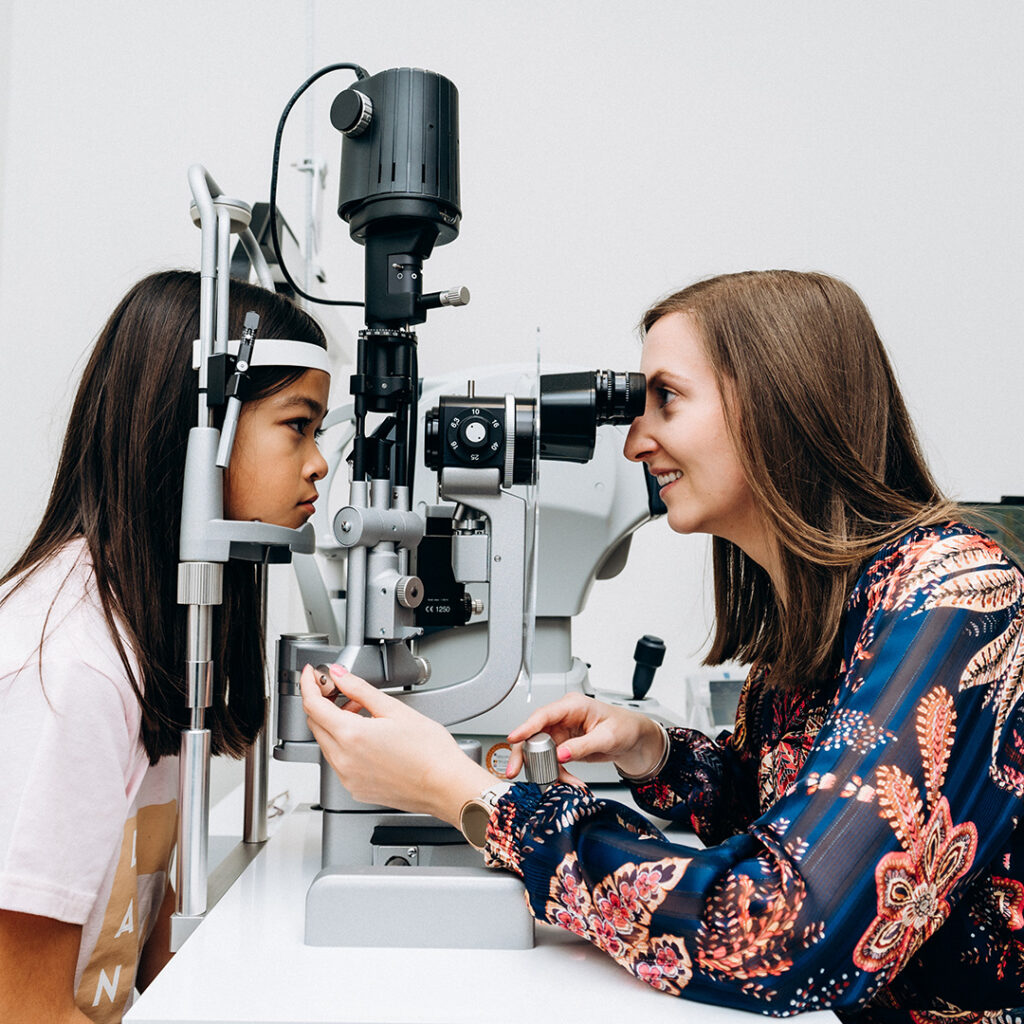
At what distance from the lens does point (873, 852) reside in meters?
0.59

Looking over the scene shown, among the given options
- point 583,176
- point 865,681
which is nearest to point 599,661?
point 583,176

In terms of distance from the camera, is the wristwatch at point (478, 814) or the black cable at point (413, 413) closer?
the wristwatch at point (478, 814)

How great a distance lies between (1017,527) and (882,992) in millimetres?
894

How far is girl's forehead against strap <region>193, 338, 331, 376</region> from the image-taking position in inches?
31.7

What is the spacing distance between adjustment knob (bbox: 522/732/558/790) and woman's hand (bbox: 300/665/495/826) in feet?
0.15

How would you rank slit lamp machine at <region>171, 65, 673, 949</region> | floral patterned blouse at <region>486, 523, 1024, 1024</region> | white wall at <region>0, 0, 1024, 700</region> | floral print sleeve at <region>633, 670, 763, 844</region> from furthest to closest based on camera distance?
white wall at <region>0, 0, 1024, 700</region> < floral print sleeve at <region>633, 670, 763, 844</region> < slit lamp machine at <region>171, 65, 673, 949</region> < floral patterned blouse at <region>486, 523, 1024, 1024</region>

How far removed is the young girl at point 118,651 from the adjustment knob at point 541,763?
0.38 m

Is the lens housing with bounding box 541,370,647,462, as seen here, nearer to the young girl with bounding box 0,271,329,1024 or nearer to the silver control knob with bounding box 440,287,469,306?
the silver control knob with bounding box 440,287,469,306

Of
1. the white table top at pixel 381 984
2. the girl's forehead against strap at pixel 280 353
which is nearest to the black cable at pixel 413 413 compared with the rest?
the girl's forehead against strap at pixel 280 353

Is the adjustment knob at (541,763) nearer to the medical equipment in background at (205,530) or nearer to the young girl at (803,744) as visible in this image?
the young girl at (803,744)

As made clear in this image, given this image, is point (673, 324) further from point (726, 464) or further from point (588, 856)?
point (588, 856)

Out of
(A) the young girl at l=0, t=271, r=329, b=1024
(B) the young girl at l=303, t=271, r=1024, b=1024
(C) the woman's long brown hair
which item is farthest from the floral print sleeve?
(A) the young girl at l=0, t=271, r=329, b=1024

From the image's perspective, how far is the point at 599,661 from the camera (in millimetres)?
2059

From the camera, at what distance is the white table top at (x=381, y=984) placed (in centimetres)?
59
